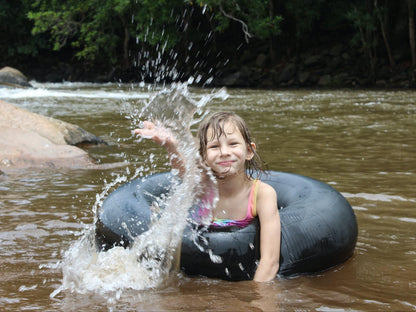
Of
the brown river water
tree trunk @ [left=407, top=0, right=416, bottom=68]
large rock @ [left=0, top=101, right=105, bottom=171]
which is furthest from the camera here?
tree trunk @ [left=407, top=0, right=416, bottom=68]

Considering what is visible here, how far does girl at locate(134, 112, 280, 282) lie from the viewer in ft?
11.0

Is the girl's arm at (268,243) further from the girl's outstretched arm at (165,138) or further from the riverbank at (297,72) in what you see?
the riverbank at (297,72)

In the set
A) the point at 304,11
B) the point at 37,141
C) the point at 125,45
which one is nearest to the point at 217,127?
the point at 37,141

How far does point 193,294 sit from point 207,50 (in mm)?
27529

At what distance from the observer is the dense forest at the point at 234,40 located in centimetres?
2366

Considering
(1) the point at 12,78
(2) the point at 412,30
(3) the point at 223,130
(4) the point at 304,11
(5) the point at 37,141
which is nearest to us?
(3) the point at 223,130

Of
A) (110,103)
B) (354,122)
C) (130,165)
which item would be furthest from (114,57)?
(130,165)

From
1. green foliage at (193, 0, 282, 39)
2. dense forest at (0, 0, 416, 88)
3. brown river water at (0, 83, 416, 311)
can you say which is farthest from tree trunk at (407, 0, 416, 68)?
brown river water at (0, 83, 416, 311)

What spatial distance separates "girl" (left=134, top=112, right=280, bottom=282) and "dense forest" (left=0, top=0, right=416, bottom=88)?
18911mm

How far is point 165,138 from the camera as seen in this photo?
146 inches

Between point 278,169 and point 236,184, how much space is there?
296 centimetres

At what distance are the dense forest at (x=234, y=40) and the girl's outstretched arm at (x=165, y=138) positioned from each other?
18.7 m

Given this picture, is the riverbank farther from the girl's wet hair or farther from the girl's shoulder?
the girl's shoulder

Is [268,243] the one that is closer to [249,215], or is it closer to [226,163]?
[249,215]
